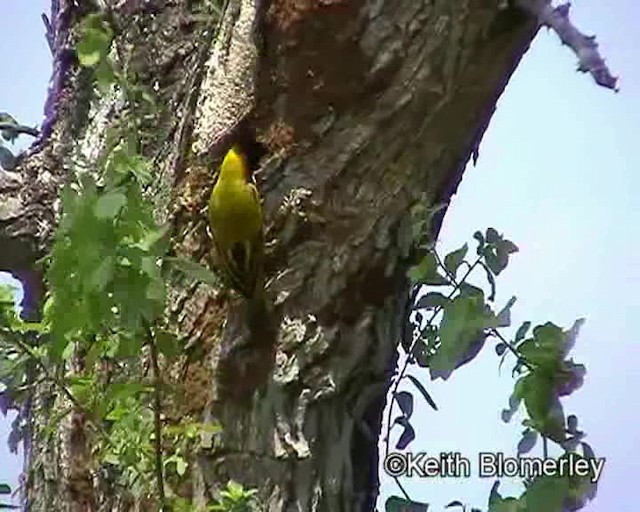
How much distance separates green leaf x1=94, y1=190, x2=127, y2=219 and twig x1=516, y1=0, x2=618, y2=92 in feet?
0.90

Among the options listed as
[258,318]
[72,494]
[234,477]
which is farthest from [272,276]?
[72,494]

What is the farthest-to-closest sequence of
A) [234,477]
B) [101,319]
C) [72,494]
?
[72,494], [234,477], [101,319]

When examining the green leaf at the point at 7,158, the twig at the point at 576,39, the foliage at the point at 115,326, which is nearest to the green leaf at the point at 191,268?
the foliage at the point at 115,326

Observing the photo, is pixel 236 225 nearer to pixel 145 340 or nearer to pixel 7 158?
pixel 145 340

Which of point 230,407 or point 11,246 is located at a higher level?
point 11,246

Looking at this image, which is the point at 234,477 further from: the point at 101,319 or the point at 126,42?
the point at 126,42

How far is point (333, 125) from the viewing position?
2.67ft

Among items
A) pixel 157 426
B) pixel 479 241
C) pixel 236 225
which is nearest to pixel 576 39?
pixel 479 241

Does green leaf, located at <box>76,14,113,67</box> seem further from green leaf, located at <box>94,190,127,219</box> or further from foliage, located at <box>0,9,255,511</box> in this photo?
green leaf, located at <box>94,190,127,219</box>

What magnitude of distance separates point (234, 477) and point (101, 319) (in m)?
0.17

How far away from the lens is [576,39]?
Result: 28.8 inches

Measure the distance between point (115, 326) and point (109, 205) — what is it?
0.09 m

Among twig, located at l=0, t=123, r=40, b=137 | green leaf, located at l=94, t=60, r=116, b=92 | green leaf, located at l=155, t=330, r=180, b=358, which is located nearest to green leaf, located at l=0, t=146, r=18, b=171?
twig, located at l=0, t=123, r=40, b=137

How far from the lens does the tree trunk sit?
0.79m
